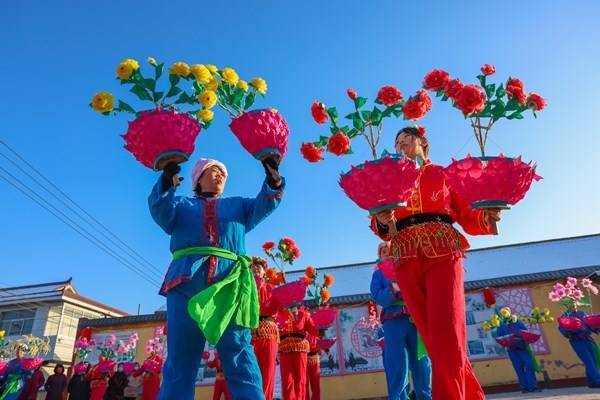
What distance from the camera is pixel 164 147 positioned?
2486 mm

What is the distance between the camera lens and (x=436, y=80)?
3061 millimetres

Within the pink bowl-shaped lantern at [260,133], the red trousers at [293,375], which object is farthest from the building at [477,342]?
the pink bowl-shaped lantern at [260,133]

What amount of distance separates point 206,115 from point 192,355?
1.42 metres

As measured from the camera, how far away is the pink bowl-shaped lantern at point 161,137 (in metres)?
2.49

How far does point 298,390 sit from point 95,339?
38.0ft

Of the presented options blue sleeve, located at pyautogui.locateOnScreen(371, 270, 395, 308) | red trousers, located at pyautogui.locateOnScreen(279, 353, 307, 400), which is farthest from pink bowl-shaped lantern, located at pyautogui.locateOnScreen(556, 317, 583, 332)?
blue sleeve, located at pyautogui.locateOnScreen(371, 270, 395, 308)

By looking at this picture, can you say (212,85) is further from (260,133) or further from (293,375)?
(293,375)

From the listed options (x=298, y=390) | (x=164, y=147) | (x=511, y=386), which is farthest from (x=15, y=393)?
(x=511, y=386)

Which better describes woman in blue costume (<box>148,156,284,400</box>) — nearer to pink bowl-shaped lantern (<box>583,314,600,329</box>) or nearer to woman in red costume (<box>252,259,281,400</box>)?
woman in red costume (<box>252,259,281,400</box>)

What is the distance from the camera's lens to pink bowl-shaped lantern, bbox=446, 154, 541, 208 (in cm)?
248

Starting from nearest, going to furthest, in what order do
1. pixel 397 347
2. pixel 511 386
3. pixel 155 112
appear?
pixel 155 112, pixel 397 347, pixel 511 386

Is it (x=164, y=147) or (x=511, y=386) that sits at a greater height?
(x=164, y=147)

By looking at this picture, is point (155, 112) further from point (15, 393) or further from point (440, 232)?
point (15, 393)

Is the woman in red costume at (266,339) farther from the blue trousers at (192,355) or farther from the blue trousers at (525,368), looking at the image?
the blue trousers at (525,368)
